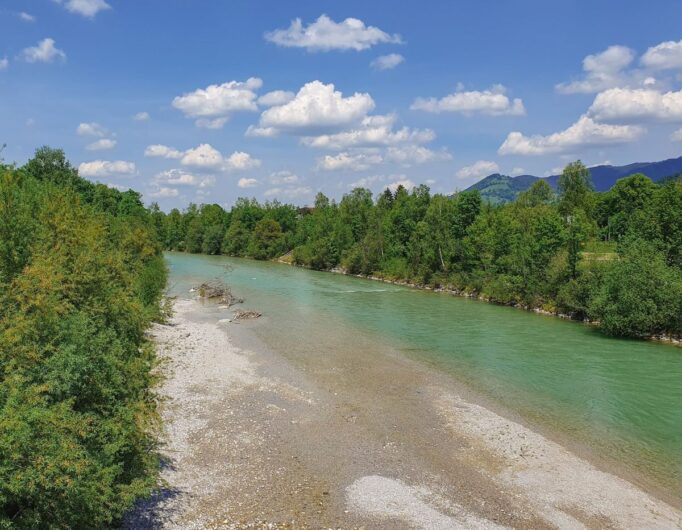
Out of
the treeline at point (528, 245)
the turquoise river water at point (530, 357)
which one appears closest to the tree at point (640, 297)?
the treeline at point (528, 245)

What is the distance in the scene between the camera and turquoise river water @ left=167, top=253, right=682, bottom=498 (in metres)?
21.3

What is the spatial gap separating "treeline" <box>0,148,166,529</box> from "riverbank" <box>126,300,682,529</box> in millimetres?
2654

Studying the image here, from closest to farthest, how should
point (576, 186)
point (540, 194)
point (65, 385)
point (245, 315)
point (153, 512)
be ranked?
point (65, 385) < point (153, 512) < point (245, 315) < point (576, 186) < point (540, 194)

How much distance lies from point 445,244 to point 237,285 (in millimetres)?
29509

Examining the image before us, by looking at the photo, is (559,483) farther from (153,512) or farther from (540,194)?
(540,194)

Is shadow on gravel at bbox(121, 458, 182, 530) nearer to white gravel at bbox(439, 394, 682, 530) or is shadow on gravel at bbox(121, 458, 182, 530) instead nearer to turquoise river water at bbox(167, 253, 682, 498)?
white gravel at bbox(439, 394, 682, 530)

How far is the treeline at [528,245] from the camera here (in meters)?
41.4

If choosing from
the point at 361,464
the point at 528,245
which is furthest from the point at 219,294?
the point at 361,464

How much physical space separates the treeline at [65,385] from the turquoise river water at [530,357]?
1662 centimetres

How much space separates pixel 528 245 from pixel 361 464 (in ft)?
156

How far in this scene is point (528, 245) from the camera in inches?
2352

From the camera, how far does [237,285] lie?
68.4 meters

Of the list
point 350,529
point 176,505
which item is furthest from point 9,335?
point 350,529

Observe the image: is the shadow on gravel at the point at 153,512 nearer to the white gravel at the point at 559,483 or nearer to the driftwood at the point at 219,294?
the white gravel at the point at 559,483
